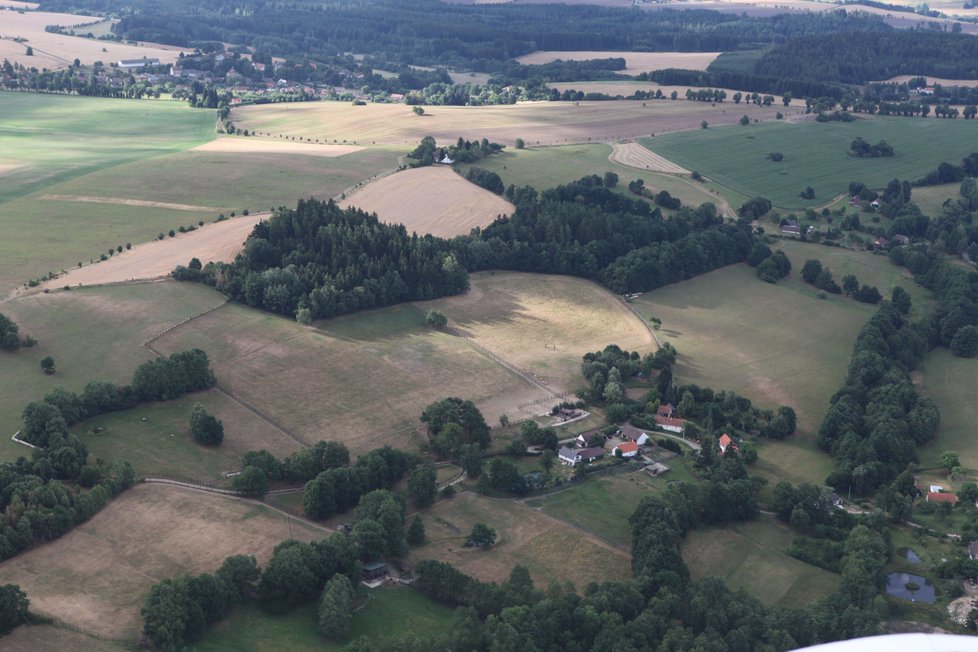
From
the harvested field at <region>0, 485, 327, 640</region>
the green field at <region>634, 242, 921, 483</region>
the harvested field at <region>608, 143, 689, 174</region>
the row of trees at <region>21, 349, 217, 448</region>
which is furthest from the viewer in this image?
the harvested field at <region>608, 143, 689, 174</region>

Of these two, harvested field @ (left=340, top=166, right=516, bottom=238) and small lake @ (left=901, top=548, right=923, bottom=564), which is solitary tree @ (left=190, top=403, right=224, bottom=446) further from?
harvested field @ (left=340, top=166, right=516, bottom=238)

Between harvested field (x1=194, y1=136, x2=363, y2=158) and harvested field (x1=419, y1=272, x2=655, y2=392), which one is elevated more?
harvested field (x1=194, y1=136, x2=363, y2=158)

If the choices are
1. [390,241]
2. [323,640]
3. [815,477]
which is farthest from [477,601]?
[390,241]

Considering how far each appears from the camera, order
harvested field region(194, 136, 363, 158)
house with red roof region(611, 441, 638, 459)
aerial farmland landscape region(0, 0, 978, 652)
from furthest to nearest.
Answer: harvested field region(194, 136, 363, 158), house with red roof region(611, 441, 638, 459), aerial farmland landscape region(0, 0, 978, 652)

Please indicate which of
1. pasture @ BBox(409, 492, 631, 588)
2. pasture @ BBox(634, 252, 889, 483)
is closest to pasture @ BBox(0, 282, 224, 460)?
pasture @ BBox(409, 492, 631, 588)

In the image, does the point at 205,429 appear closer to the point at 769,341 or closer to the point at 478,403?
the point at 478,403

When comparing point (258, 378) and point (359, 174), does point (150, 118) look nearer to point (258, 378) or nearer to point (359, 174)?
point (359, 174)

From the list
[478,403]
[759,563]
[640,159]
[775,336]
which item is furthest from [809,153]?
[759,563]

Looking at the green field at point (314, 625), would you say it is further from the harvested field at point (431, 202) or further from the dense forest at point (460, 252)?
the harvested field at point (431, 202)
